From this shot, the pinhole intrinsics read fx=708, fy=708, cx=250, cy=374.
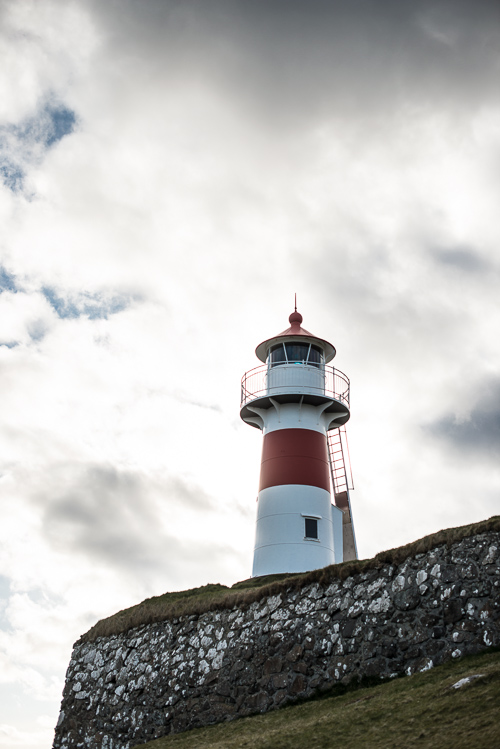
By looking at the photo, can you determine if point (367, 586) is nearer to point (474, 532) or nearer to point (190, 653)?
point (474, 532)

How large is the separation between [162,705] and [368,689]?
6.02 m

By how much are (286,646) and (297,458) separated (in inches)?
357

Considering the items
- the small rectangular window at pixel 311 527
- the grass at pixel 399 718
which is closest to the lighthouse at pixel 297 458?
the small rectangular window at pixel 311 527

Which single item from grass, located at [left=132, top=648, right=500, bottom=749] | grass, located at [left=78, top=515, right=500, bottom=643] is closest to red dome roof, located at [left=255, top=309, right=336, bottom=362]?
grass, located at [left=78, top=515, right=500, bottom=643]

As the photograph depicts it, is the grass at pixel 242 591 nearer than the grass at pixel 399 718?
No

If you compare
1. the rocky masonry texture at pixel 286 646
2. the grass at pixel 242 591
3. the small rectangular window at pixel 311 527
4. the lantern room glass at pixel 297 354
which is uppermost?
the lantern room glass at pixel 297 354

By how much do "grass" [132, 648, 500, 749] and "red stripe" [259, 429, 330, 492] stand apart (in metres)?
9.86

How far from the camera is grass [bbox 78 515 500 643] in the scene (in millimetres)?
12289

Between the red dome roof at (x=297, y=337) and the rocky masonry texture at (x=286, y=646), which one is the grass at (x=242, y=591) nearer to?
the rocky masonry texture at (x=286, y=646)

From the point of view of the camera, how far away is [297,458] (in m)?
22.5

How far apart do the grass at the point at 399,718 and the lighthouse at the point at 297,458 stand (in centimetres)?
868

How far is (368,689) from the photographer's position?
11.7m

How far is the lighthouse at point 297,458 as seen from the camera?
21.5 meters

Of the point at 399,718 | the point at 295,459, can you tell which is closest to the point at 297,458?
the point at 295,459
